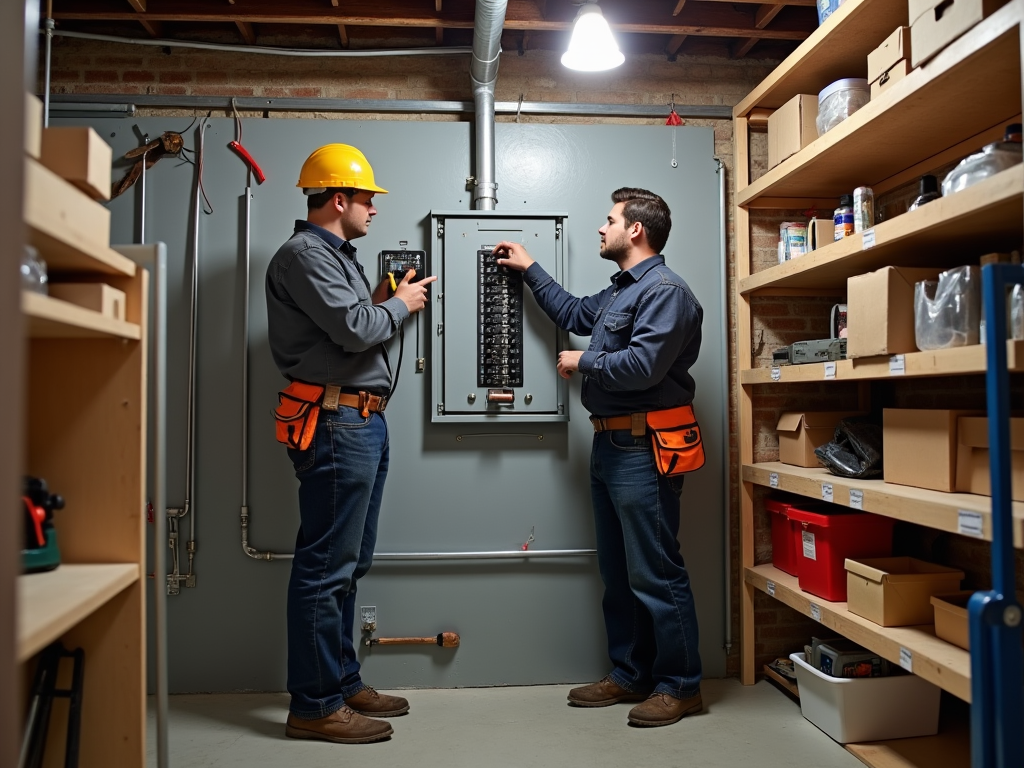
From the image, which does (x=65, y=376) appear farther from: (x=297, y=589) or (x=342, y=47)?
(x=342, y=47)

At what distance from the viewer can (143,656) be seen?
1.47 meters

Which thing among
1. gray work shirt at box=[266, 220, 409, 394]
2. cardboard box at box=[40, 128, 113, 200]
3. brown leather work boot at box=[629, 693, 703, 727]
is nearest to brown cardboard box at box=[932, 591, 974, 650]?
brown leather work boot at box=[629, 693, 703, 727]

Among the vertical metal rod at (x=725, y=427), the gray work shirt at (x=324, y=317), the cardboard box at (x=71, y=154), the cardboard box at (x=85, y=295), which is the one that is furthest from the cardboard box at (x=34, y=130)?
the vertical metal rod at (x=725, y=427)

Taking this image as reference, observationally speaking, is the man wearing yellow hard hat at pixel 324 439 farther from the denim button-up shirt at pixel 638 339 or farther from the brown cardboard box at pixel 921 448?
the brown cardboard box at pixel 921 448

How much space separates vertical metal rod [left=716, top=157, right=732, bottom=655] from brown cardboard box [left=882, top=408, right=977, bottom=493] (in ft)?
2.72

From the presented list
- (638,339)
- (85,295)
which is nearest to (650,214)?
(638,339)

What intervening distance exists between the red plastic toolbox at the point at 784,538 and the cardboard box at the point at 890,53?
1.53m

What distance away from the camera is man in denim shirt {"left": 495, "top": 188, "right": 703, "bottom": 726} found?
2.56 m

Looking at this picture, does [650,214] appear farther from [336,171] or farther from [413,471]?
[413,471]

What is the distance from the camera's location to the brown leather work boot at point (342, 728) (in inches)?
96.1

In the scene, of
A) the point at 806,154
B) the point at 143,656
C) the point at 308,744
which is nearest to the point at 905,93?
the point at 806,154

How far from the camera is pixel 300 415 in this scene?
2.44m

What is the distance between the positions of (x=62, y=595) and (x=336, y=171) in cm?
182

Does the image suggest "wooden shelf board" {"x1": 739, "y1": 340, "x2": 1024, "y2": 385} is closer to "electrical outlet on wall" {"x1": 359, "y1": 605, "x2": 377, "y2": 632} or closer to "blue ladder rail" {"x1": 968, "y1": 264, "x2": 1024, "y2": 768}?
"blue ladder rail" {"x1": 968, "y1": 264, "x2": 1024, "y2": 768}
